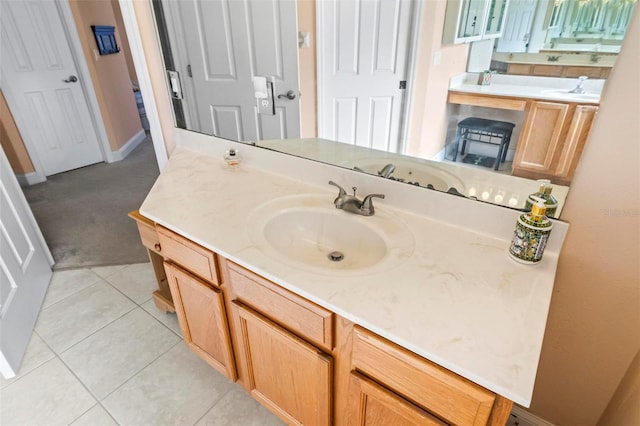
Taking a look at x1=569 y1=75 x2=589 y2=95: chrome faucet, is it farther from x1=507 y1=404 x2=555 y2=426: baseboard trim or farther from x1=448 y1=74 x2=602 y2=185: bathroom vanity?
x1=507 y1=404 x2=555 y2=426: baseboard trim

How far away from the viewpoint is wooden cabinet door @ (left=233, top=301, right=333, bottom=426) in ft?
3.15

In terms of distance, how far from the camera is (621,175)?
813mm

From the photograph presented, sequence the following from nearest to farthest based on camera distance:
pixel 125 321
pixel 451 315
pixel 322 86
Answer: pixel 451 315 < pixel 322 86 < pixel 125 321

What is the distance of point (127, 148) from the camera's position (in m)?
4.41

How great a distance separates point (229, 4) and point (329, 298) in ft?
4.76

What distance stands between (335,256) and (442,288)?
40 centimetres

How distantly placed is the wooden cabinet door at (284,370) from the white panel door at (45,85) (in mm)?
3643

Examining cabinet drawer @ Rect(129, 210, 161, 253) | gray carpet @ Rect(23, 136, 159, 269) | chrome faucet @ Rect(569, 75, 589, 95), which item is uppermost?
chrome faucet @ Rect(569, 75, 589, 95)

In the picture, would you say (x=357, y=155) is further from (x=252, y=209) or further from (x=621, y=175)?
(x=621, y=175)

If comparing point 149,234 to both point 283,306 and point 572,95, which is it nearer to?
point 283,306

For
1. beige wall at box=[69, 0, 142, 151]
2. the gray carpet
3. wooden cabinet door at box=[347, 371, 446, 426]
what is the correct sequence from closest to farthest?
wooden cabinet door at box=[347, 371, 446, 426] < the gray carpet < beige wall at box=[69, 0, 142, 151]

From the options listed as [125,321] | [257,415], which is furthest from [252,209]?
[125,321]

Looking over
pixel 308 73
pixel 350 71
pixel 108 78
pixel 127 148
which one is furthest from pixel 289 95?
pixel 127 148

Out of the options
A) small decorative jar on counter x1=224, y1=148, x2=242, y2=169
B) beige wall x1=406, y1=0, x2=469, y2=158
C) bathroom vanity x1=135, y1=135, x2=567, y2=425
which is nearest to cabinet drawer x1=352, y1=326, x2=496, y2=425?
bathroom vanity x1=135, y1=135, x2=567, y2=425
